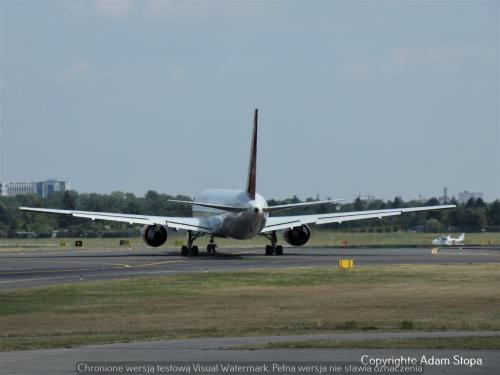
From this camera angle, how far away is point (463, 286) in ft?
170

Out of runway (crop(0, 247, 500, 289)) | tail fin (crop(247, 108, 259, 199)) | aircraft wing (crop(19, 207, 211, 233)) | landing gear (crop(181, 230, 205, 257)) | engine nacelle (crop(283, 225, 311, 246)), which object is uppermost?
tail fin (crop(247, 108, 259, 199))

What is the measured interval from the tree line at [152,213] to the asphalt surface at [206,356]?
106m

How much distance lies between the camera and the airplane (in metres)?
82.1

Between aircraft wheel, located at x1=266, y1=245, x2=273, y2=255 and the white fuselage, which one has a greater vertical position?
the white fuselage

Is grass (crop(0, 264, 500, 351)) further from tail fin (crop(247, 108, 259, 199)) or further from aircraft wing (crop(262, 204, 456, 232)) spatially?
aircraft wing (crop(262, 204, 456, 232))

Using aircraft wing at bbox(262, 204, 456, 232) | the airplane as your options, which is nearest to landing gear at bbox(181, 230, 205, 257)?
the airplane

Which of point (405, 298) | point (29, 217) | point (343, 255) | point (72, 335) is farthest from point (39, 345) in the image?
point (29, 217)

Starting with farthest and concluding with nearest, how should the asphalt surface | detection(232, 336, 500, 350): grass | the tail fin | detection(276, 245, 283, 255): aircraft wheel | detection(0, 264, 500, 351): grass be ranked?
detection(276, 245, 283, 255): aircraft wheel
the tail fin
detection(0, 264, 500, 351): grass
detection(232, 336, 500, 350): grass
the asphalt surface

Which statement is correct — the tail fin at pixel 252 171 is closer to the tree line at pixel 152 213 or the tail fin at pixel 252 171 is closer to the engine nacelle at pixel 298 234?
the engine nacelle at pixel 298 234

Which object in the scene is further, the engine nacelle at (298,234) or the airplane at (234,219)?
the engine nacelle at (298,234)

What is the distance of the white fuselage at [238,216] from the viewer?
269 ft

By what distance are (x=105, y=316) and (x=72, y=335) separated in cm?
654

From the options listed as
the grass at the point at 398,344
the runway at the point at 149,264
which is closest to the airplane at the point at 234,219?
the runway at the point at 149,264

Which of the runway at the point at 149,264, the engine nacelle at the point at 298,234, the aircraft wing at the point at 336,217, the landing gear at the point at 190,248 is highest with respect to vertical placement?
the aircraft wing at the point at 336,217
